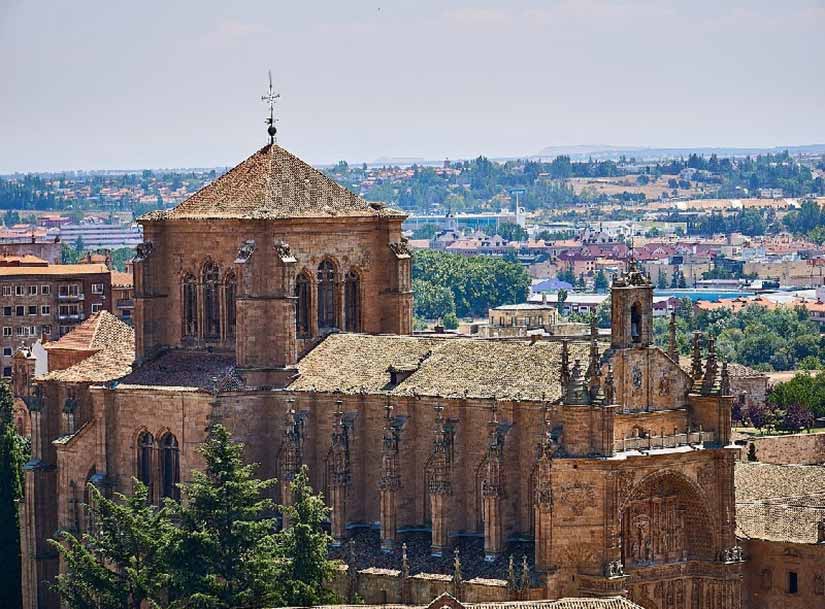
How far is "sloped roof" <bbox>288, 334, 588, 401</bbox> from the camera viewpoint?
94812mm

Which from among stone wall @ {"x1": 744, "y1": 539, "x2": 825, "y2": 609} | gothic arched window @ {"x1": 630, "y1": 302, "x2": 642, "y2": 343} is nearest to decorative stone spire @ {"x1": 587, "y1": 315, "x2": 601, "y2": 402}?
gothic arched window @ {"x1": 630, "y1": 302, "x2": 642, "y2": 343}

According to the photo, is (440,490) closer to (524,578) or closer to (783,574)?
(524,578)

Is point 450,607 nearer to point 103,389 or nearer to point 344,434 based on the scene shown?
point 344,434

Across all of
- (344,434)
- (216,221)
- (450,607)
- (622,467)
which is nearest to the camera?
(450,607)

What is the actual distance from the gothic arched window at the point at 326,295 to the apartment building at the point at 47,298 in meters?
69.1

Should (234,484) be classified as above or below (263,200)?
below

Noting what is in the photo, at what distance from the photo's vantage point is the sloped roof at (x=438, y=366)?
94.8 meters

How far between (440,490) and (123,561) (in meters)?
10.9

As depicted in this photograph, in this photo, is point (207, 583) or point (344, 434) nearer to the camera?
point (207, 583)

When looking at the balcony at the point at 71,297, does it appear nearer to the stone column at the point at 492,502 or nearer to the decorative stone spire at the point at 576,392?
the stone column at the point at 492,502

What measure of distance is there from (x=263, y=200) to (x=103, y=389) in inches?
356

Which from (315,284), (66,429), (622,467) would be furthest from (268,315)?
(622,467)

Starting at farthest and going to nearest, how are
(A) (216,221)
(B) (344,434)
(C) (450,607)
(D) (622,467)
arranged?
(A) (216,221) → (B) (344,434) → (D) (622,467) → (C) (450,607)

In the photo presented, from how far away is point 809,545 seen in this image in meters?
100
